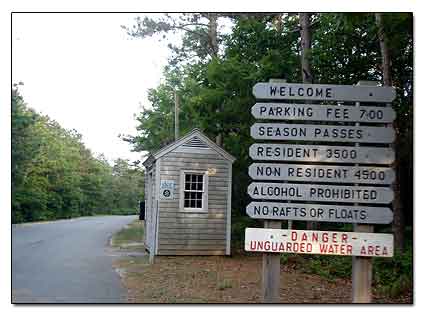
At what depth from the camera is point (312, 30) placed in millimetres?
9945

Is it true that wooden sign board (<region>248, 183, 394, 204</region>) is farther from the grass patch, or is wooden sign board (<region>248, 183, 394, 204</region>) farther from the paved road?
the grass patch

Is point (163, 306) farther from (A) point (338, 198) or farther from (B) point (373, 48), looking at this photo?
(B) point (373, 48)

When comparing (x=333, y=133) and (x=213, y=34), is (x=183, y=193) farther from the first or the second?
(x=333, y=133)

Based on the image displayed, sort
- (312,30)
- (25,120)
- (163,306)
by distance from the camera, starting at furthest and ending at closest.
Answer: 1. (312,30)
2. (25,120)
3. (163,306)

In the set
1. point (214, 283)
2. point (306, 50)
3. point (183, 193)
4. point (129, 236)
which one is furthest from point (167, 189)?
point (129, 236)

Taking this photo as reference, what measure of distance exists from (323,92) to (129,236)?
37.0 feet

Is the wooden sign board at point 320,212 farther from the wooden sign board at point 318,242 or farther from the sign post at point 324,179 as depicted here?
the wooden sign board at point 318,242

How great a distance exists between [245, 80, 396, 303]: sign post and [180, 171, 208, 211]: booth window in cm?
536

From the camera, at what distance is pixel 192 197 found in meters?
10.5

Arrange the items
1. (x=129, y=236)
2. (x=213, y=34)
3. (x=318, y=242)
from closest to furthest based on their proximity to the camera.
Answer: (x=318, y=242), (x=213, y=34), (x=129, y=236)

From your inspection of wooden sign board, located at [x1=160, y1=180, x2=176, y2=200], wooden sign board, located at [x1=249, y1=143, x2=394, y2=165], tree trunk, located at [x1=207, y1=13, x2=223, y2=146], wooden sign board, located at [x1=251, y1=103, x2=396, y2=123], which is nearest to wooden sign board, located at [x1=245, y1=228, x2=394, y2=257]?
wooden sign board, located at [x1=249, y1=143, x2=394, y2=165]

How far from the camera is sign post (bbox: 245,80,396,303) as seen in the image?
4957 millimetres
